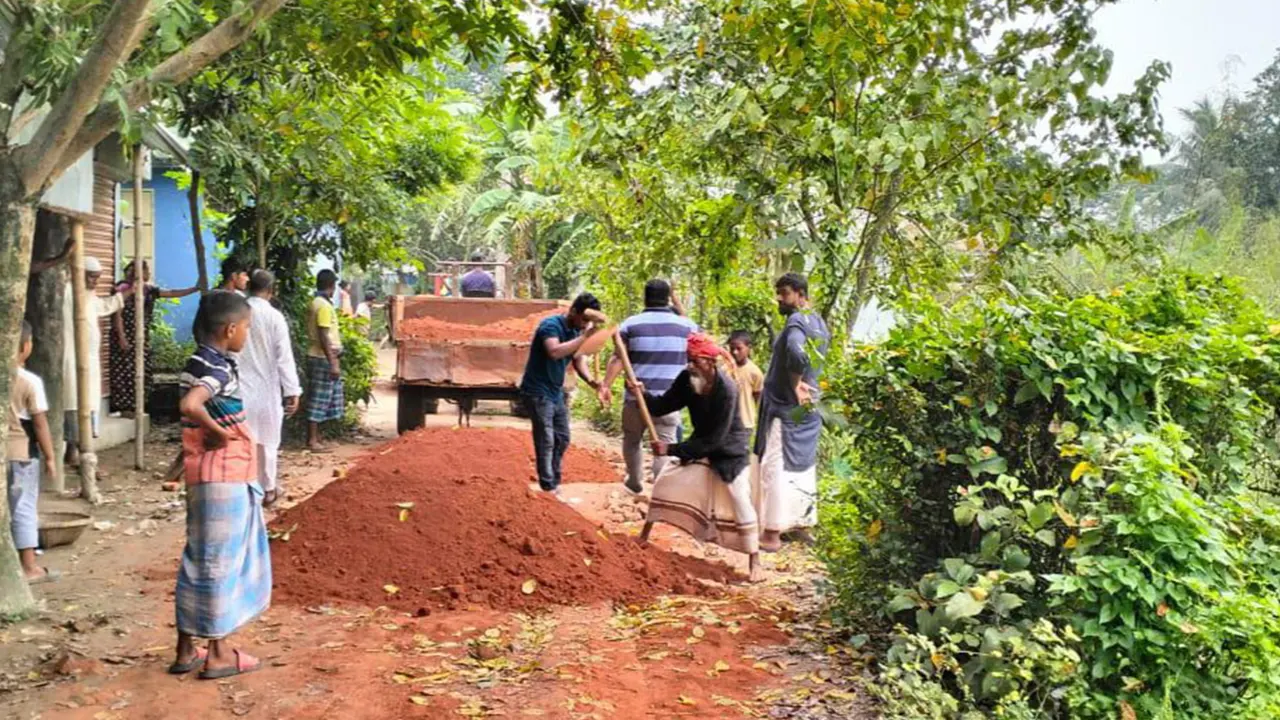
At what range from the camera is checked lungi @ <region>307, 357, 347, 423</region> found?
1362 cm

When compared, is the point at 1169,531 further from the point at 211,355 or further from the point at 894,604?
the point at 211,355

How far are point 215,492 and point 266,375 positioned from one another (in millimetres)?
3677

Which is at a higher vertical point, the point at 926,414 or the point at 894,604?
the point at 926,414

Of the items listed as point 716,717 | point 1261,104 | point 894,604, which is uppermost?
point 1261,104

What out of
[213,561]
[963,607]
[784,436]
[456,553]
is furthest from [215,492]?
[784,436]

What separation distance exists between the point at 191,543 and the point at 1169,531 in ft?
13.2

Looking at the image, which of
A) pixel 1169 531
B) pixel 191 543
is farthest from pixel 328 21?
pixel 1169 531

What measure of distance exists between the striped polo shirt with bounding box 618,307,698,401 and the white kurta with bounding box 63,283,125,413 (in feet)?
14.4

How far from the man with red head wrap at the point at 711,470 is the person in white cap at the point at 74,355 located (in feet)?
16.6

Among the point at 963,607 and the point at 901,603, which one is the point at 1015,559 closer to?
the point at 963,607

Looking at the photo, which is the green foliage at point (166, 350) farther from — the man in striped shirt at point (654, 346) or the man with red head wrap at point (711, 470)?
the man with red head wrap at point (711, 470)

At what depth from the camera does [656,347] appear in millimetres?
9961

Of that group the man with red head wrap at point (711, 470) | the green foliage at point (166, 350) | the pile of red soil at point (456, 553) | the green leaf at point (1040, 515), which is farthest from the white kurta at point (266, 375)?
the green foliage at point (166, 350)

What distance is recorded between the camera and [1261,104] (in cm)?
2706
